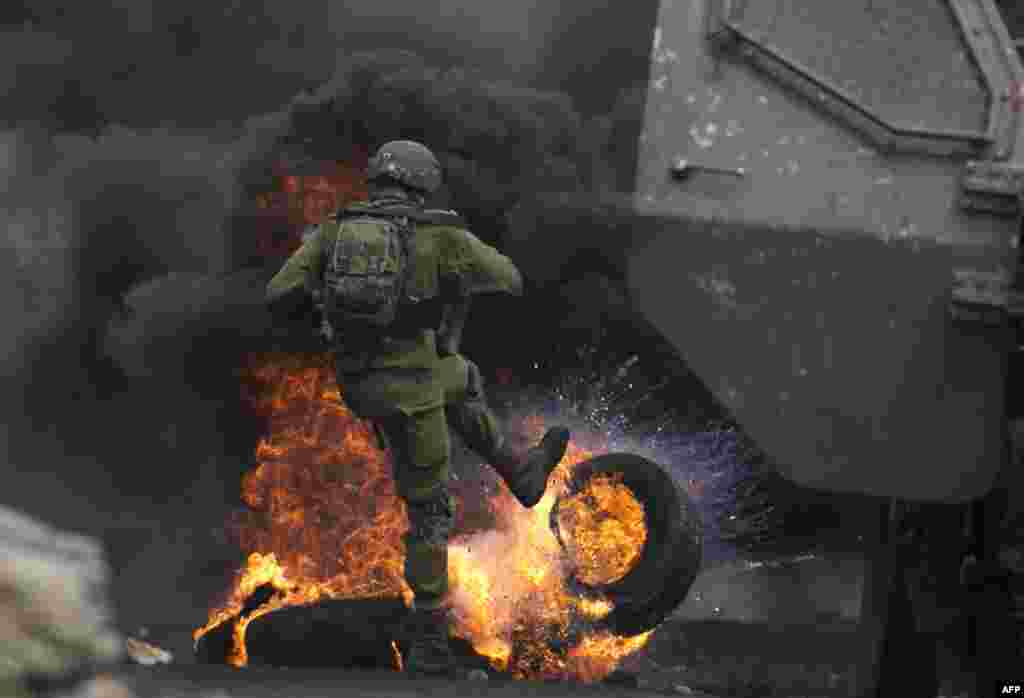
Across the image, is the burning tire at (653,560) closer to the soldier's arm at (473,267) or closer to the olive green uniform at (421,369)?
the olive green uniform at (421,369)

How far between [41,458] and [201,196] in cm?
131

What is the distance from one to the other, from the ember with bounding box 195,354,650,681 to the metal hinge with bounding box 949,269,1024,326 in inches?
49.7

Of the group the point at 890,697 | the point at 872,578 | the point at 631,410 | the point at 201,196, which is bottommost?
the point at 890,697

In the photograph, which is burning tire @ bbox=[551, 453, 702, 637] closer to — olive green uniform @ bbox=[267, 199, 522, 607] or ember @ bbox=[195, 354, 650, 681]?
ember @ bbox=[195, 354, 650, 681]

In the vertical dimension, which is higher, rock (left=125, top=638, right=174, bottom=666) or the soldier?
the soldier

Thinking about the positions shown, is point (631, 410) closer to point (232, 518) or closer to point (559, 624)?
point (559, 624)

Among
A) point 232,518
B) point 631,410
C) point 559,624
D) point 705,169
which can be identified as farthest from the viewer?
point 232,518

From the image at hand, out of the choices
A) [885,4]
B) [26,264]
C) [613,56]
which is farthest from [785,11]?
[26,264]

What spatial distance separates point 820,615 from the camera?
18.2 ft

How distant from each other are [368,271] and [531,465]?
3.24ft

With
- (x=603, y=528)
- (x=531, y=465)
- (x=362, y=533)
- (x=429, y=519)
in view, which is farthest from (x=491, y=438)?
(x=362, y=533)

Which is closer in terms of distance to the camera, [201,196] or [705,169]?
[705,169]

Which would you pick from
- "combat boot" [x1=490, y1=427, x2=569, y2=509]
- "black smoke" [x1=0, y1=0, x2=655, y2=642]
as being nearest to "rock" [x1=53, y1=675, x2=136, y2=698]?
"combat boot" [x1=490, y1=427, x2=569, y2=509]

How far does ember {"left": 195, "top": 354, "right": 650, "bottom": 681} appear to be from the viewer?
5504mm
